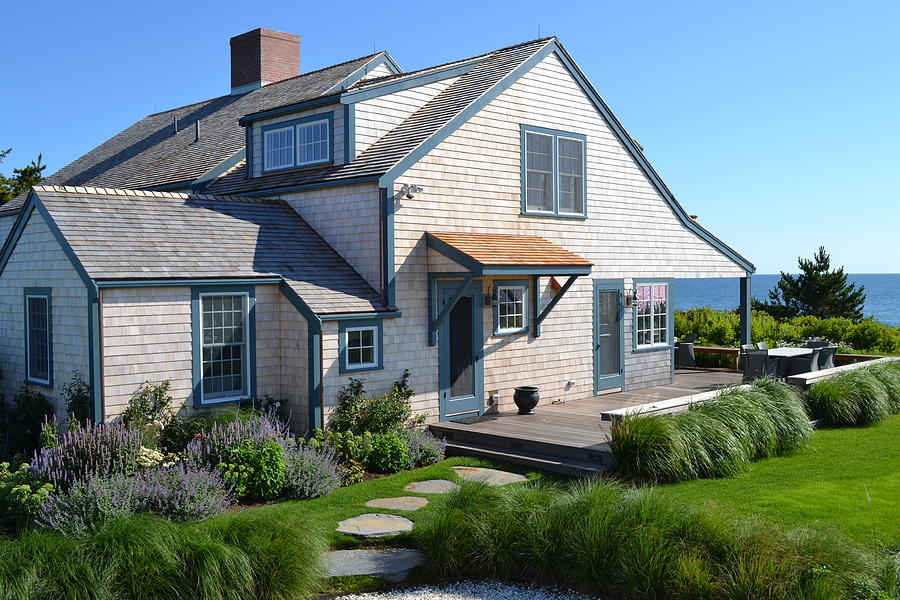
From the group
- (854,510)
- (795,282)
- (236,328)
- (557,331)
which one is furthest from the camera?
(795,282)

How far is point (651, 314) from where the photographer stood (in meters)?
17.8

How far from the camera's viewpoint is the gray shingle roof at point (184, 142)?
18.2m

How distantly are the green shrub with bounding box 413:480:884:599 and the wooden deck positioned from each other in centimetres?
298

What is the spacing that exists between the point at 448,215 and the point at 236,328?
13.0 ft

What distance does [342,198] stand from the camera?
13469 mm

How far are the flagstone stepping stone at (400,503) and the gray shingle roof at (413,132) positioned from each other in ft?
16.8

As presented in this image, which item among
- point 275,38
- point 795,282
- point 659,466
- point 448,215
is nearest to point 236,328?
point 448,215

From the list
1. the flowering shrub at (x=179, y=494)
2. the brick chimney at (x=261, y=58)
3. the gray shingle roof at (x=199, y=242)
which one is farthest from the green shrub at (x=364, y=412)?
the brick chimney at (x=261, y=58)

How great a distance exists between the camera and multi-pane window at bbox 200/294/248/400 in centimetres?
1170

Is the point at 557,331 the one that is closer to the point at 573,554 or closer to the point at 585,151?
the point at 585,151

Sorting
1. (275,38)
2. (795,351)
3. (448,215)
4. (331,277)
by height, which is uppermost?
(275,38)

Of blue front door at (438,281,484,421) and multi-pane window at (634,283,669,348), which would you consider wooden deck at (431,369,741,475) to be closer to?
blue front door at (438,281,484,421)

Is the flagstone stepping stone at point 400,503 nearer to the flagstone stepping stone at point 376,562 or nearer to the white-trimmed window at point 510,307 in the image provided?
the flagstone stepping stone at point 376,562

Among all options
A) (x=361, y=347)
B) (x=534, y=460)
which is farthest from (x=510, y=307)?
(x=534, y=460)
